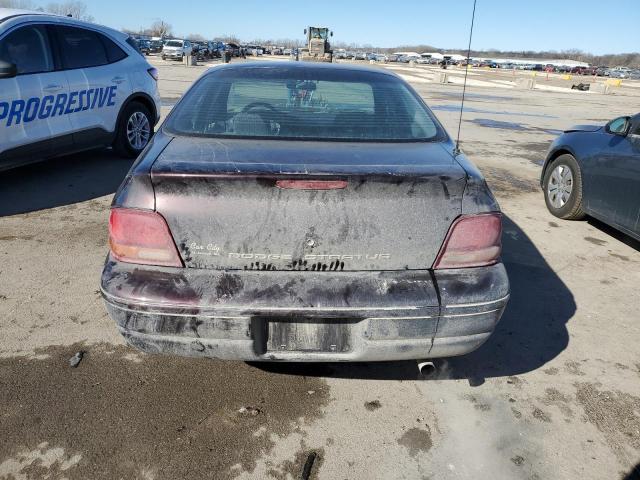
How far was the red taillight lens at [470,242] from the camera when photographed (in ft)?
7.04

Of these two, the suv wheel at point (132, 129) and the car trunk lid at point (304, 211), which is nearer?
the car trunk lid at point (304, 211)

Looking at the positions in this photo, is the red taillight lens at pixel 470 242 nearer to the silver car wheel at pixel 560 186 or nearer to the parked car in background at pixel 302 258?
the parked car in background at pixel 302 258

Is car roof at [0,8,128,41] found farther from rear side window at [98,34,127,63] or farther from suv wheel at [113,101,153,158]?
suv wheel at [113,101,153,158]

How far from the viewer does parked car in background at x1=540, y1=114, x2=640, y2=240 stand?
14.3 feet

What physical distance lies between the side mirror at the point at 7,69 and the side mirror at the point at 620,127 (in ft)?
19.1

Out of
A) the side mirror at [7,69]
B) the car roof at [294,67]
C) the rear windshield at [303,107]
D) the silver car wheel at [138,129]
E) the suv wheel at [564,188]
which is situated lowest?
the suv wheel at [564,188]

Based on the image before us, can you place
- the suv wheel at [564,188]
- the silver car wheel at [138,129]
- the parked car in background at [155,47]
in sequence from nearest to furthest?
1. the suv wheel at [564,188]
2. the silver car wheel at [138,129]
3. the parked car in background at [155,47]

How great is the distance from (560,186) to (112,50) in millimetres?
5860

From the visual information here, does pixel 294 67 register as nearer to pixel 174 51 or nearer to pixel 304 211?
pixel 304 211

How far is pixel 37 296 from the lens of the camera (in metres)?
3.38

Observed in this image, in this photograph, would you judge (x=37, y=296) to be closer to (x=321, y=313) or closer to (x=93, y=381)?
(x=93, y=381)

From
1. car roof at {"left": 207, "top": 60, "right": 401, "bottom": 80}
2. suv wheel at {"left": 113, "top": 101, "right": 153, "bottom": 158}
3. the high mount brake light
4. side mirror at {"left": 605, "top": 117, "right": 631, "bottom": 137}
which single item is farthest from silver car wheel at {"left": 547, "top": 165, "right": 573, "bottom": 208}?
suv wheel at {"left": 113, "top": 101, "right": 153, "bottom": 158}

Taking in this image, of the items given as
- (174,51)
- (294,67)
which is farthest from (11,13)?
(174,51)

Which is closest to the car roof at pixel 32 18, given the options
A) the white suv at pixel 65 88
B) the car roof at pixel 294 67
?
the white suv at pixel 65 88
